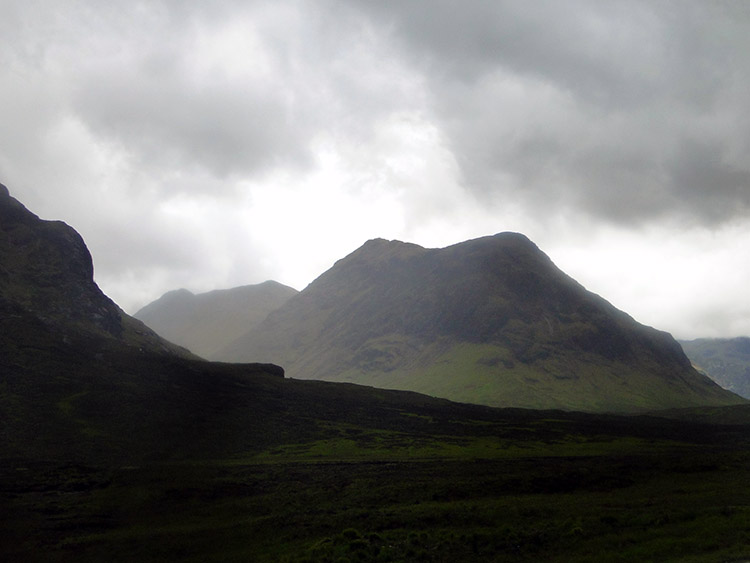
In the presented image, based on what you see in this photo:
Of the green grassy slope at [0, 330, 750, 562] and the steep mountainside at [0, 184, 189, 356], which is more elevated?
the steep mountainside at [0, 184, 189, 356]

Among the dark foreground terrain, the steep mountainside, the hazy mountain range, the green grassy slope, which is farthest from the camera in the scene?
the steep mountainside

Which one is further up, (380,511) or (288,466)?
(380,511)

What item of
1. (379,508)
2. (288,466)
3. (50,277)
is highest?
(50,277)

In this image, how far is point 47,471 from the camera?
234 feet

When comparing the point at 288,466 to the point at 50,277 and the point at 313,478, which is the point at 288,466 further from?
the point at 50,277

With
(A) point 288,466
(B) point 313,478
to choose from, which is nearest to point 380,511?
(B) point 313,478

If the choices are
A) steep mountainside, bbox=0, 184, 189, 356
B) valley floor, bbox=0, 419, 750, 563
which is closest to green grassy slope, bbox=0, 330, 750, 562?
valley floor, bbox=0, 419, 750, 563

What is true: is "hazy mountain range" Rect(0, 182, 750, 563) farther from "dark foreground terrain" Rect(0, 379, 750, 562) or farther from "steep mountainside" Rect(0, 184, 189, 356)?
"steep mountainside" Rect(0, 184, 189, 356)

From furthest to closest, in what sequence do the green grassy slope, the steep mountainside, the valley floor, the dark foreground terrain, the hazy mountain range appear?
the steep mountainside
the hazy mountain range
the green grassy slope
the dark foreground terrain
the valley floor

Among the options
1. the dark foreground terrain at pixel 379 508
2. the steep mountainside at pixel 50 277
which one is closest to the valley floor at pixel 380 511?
the dark foreground terrain at pixel 379 508

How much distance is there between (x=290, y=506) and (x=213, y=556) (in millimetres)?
14181

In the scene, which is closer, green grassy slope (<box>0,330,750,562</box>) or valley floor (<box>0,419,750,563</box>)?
valley floor (<box>0,419,750,563</box>)

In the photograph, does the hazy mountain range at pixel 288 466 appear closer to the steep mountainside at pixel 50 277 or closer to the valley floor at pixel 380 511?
the valley floor at pixel 380 511

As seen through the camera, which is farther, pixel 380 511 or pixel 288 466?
pixel 288 466
